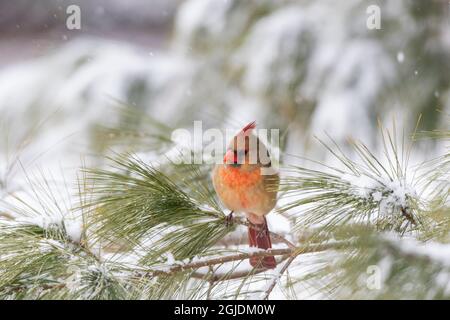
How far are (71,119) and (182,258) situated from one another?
5.69 ft

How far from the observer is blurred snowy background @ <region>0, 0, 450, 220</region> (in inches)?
77.7

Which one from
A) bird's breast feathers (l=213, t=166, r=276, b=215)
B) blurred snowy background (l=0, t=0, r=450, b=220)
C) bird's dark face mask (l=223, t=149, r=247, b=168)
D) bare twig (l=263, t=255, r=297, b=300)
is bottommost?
A: bare twig (l=263, t=255, r=297, b=300)

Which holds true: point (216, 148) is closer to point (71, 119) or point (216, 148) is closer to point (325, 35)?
point (325, 35)

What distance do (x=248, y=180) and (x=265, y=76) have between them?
1.18m

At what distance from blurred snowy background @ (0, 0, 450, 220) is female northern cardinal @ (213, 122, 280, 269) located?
0.66 metres

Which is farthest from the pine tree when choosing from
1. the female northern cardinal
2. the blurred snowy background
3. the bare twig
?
the blurred snowy background

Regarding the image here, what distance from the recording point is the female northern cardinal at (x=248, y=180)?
100 centimetres

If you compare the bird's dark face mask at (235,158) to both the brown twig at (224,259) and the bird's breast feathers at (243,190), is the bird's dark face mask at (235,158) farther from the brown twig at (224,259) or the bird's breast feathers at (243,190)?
the brown twig at (224,259)

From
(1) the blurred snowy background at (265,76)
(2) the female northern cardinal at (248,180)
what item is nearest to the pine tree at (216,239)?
(2) the female northern cardinal at (248,180)

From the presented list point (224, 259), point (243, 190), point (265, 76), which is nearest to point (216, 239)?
point (224, 259)

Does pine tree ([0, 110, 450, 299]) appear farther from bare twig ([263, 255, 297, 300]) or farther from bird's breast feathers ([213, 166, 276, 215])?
bird's breast feathers ([213, 166, 276, 215])

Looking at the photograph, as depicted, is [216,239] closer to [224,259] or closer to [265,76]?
[224,259]

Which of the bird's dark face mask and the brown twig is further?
the bird's dark face mask

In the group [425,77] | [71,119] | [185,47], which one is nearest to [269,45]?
[185,47]
